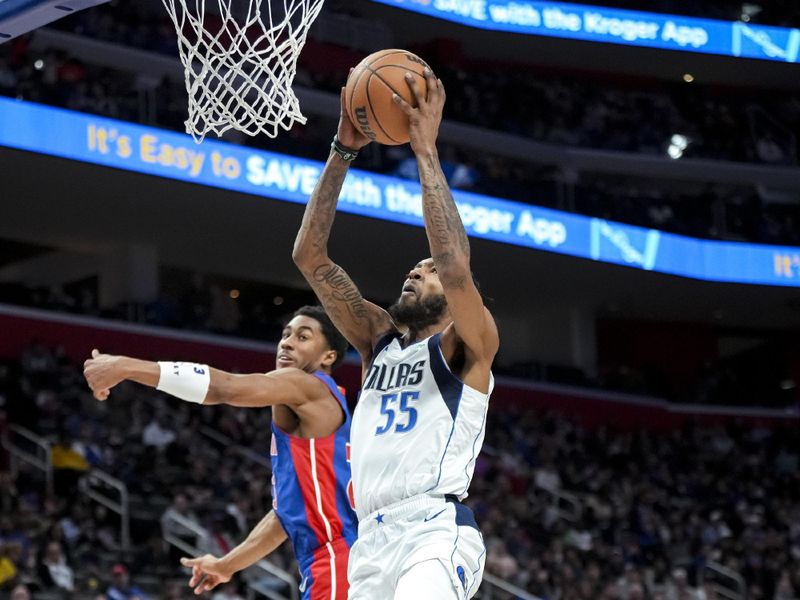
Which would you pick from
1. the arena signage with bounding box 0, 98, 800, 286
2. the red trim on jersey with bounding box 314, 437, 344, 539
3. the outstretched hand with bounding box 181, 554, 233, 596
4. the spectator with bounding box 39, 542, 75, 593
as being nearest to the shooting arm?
the red trim on jersey with bounding box 314, 437, 344, 539

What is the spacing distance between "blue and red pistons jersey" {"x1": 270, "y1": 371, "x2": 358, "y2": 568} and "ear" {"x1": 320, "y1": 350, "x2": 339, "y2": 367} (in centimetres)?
18

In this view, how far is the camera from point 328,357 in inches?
232

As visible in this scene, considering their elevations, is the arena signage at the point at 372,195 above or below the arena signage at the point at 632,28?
below

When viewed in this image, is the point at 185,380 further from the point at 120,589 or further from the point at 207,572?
the point at 120,589

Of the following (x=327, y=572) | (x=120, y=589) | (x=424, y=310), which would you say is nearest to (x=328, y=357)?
(x=327, y=572)

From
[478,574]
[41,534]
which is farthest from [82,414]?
[478,574]

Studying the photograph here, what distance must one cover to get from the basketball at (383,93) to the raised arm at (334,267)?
12 centimetres

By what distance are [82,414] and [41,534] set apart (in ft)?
10.5

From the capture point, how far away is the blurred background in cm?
1419

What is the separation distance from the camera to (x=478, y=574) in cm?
466

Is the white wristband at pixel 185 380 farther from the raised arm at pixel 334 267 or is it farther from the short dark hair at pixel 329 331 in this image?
the short dark hair at pixel 329 331

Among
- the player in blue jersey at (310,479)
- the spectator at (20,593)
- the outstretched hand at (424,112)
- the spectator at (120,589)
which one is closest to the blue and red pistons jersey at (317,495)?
the player in blue jersey at (310,479)

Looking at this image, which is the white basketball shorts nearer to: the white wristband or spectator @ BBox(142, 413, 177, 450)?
Result: the white wristband

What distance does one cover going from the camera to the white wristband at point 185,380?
4543 mm
